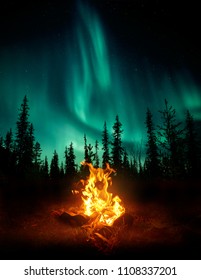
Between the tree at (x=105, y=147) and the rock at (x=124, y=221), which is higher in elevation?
the tree at (x=105, y=147)

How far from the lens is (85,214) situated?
32.9 feet

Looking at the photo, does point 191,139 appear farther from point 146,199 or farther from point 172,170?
point 146,199

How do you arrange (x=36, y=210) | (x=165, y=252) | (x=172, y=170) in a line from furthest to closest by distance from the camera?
(x=172, y=170) < (x=36, y=210) < (x=165, y=252)

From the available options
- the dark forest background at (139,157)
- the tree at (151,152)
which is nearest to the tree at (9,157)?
the dark forest background at (139,157)

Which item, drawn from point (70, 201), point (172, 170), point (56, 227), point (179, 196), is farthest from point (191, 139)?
point (56, 227)

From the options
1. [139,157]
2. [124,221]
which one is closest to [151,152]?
[139,157]

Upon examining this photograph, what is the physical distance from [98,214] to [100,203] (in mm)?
604

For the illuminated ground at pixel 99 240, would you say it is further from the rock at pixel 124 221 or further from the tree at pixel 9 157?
the tree at pixel 9 157

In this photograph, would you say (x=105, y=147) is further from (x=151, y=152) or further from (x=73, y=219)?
(x=73, y=219)

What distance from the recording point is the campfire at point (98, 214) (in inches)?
336

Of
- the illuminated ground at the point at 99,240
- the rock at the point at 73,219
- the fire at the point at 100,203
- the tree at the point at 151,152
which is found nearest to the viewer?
the illuminated ground at the point at 99,240

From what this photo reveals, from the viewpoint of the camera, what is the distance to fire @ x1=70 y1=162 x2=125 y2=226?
950 cm

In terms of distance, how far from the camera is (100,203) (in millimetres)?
9930

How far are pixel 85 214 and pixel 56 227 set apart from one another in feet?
4.78
